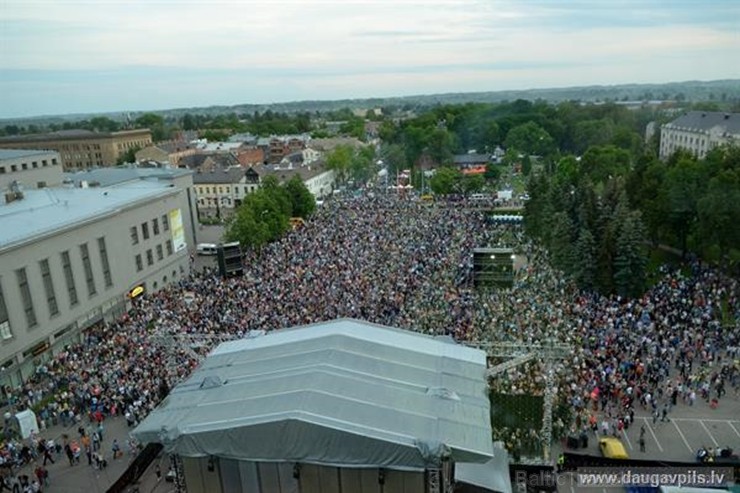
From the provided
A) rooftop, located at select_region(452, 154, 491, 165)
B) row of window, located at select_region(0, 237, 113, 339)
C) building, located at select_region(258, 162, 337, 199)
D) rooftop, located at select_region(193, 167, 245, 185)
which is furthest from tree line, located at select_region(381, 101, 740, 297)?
rooftop, located at select_region(193, 167, 245, 185)

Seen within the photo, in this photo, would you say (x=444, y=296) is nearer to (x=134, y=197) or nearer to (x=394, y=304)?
(x=394, y=304)

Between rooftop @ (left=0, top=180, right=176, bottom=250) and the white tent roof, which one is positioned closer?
the white tent roof

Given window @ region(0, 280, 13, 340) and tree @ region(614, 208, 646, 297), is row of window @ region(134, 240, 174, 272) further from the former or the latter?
tree @ region(614, 208, 646, 297)

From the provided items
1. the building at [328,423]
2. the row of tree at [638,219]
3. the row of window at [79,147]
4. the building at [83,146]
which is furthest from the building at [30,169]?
the row of window at [79,147]

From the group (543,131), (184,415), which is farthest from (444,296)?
(543,131)

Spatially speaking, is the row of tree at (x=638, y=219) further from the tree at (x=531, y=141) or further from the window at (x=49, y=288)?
the tree at (x=531, y=141)
